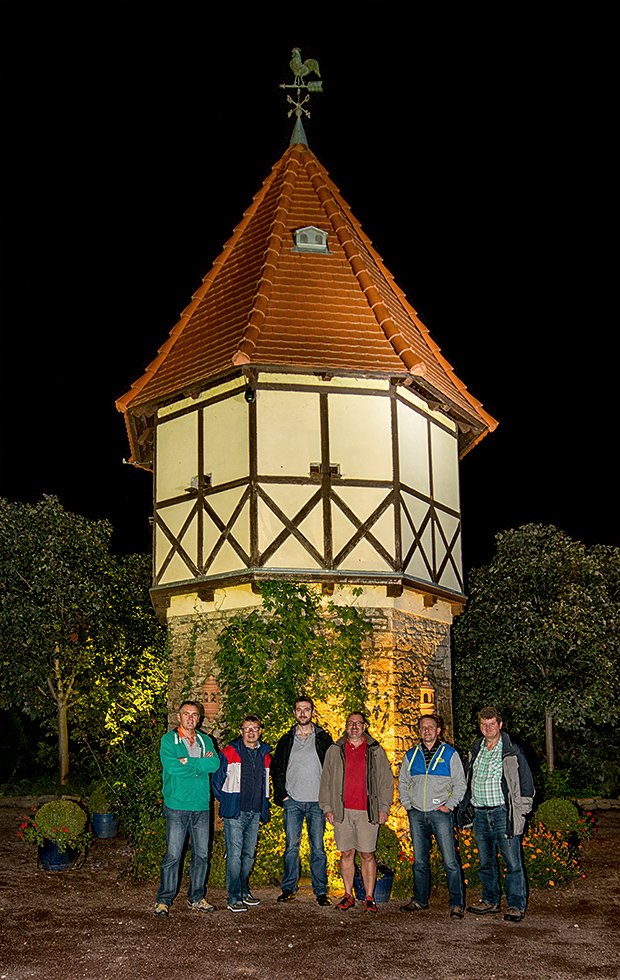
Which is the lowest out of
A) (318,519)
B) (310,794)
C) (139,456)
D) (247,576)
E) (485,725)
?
(310,794)

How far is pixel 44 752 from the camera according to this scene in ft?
66.3

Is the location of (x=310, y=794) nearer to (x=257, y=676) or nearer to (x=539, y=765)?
(x=257, y=676)

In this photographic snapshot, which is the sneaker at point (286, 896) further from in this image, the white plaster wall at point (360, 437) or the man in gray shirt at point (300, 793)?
the white plaster wall at point (360, 437)

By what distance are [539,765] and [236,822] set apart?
39.2ft

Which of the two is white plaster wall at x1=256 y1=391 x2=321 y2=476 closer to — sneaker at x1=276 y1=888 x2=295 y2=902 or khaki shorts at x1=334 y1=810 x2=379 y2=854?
khaki shorts at x1=334 y1=810 x2=379 y2=854

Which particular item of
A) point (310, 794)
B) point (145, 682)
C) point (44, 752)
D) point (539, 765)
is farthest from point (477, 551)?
point (310, 794)

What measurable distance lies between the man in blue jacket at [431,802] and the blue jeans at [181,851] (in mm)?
1876

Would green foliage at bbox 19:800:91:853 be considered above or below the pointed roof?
below

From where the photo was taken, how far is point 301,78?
51.6 feet

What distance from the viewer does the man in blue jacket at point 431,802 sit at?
854cm

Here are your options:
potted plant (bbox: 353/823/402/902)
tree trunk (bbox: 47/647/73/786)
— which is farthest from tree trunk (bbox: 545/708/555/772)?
tree trunk (bbox: 47/647/73/786)

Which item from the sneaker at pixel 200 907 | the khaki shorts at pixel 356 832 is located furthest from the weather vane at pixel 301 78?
the sneaker at pixel 200 907

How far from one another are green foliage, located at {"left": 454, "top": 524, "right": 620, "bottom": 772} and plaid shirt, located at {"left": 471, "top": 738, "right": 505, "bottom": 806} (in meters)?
8.59

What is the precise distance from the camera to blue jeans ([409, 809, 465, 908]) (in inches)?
334
